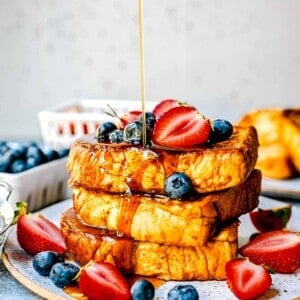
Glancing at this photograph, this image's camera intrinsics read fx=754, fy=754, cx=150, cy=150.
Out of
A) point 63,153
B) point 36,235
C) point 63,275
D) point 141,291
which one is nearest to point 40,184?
point 63,153

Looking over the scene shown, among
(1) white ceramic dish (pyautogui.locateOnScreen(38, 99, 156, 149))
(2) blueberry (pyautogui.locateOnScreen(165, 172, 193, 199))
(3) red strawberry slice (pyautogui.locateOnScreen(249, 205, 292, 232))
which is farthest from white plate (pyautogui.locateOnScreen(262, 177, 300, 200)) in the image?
(2) blueberry (pyautogui.locateOnScreen(165, 172, 193, 199))

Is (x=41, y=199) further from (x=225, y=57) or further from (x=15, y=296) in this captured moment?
(x=225, y=57)

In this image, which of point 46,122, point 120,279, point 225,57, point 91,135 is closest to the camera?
point 120,279

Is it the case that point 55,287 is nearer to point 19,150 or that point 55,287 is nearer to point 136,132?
point 136,132

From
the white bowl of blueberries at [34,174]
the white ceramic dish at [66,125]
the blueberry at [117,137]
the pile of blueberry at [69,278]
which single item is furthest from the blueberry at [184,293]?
the white ceramic dish at [66,125]

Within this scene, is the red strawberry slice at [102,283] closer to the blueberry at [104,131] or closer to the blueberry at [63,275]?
the blueberry at [63,275]

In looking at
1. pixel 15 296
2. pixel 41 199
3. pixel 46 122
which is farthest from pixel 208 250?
pixel 46 122
